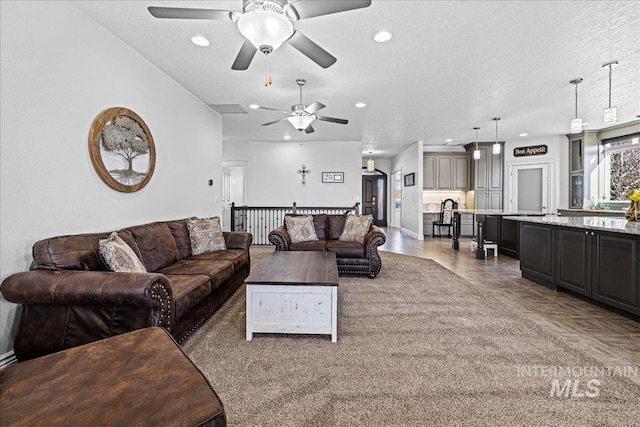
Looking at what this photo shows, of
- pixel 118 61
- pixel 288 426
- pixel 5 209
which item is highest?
pixel 118 61

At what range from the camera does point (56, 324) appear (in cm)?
187

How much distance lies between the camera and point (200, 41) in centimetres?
310

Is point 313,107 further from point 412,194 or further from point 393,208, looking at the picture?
point 393,208

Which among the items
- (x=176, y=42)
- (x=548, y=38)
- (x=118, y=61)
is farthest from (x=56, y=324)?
(x=548, y=38)

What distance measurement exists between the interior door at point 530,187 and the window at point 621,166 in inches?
46.9

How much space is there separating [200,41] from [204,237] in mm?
2257

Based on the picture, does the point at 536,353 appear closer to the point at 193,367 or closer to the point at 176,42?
the point at 193,367

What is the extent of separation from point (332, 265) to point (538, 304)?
2365 mm

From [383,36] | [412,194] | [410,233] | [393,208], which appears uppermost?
[383,36]

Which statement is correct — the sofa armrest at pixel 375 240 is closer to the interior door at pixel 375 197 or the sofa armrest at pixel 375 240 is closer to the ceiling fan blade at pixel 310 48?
the ceiling fan blade at pixel 310 48

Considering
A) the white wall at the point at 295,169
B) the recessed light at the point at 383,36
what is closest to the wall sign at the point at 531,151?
the white wall at the point at 295,169

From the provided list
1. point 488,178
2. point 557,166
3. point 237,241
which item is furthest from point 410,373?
point 557,166

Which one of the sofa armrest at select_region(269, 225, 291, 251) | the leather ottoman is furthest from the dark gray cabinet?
the leather ottoman

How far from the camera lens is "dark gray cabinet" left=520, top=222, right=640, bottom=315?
2818 mm
